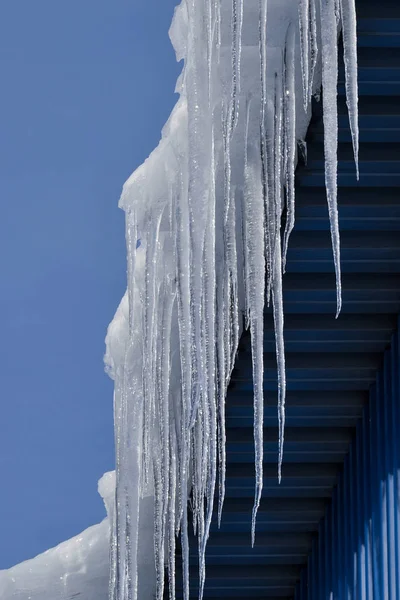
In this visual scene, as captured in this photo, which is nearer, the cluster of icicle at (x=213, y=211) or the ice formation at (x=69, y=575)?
the cluster of icicle at (x=213, y=211)

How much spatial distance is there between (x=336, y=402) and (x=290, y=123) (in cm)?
270

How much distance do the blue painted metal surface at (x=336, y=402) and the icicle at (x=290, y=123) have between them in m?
0.17

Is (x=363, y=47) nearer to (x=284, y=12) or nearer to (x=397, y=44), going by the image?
(x=397, y=44)

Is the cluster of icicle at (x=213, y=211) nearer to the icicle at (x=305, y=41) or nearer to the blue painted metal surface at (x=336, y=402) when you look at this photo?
the icicle at (x=305, y=41)

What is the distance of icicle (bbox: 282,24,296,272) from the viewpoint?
14.4 ft

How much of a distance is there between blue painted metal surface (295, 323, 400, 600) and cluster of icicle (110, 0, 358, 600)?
3.20 ft

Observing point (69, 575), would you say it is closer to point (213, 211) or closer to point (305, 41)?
point (213, 211)

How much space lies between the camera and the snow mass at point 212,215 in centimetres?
427

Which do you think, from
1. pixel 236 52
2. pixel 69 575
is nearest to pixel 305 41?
pixel 236 52

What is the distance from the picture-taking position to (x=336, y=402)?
7.00 m

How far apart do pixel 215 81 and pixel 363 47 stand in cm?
57

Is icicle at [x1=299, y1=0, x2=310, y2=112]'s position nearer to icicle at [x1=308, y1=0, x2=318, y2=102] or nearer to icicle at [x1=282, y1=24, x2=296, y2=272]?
icicle at [x1=308, y1=0, x2=318, y2=102]

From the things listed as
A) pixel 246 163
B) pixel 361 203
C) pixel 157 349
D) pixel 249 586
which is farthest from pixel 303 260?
pixel 249 586

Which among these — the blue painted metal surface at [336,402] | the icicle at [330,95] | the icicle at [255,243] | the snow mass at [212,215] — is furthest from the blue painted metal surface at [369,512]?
the icicle at [330,95]
